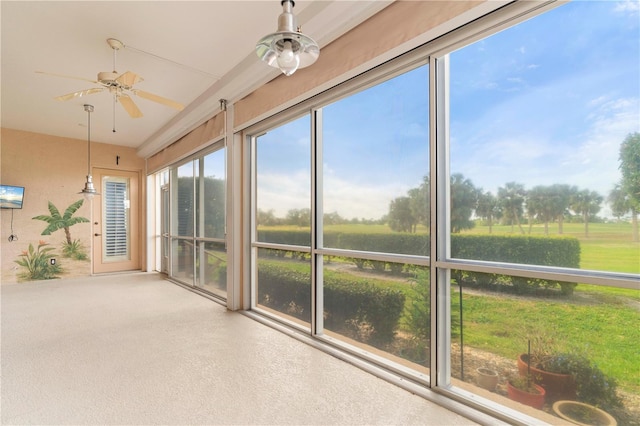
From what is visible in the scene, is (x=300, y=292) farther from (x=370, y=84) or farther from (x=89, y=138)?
(x=89, y=138)

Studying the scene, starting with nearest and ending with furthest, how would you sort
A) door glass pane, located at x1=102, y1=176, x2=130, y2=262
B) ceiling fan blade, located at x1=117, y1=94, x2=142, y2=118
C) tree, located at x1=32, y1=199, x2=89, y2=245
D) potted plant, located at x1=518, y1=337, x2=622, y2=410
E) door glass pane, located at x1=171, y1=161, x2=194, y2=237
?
potted plant, located at x1=518, y1=337, x2=622, y2=410, ceiling fan blade, located at x1=117, y1=94, x2=142, y2=118, door glass pane, located at x1=171, y1=161, x2=194, y2=237, tree, located at x1=32, y1=199, x2=89, y2=245, door glass pane, located at x1=102, y1=176, x2=130, y2=262

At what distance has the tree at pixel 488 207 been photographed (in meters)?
1.96

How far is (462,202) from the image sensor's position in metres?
2.09

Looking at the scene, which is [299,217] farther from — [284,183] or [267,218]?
[267,218]

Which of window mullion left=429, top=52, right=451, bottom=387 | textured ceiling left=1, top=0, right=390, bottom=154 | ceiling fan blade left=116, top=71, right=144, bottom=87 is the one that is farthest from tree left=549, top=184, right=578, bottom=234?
ceiling fan blade left=116, top=71, right=144, bottom=87

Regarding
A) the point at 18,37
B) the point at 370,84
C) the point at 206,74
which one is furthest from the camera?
the point at 206,74

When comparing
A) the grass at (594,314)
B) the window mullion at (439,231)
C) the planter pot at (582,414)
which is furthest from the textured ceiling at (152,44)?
the planter pot at (582,414)

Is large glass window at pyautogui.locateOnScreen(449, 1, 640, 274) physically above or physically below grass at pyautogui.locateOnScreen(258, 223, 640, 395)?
above

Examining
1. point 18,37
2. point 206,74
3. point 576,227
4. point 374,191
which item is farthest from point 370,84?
point 18,37

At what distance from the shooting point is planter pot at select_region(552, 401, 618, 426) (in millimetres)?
1592

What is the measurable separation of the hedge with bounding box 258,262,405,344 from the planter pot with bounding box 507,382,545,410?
86 centimetres

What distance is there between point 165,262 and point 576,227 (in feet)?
23.6

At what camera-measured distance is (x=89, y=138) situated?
248 inches

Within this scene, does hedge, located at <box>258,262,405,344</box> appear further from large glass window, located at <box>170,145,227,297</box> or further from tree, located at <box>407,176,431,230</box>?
large glass window, located at <box>170,145,227,297</box>
